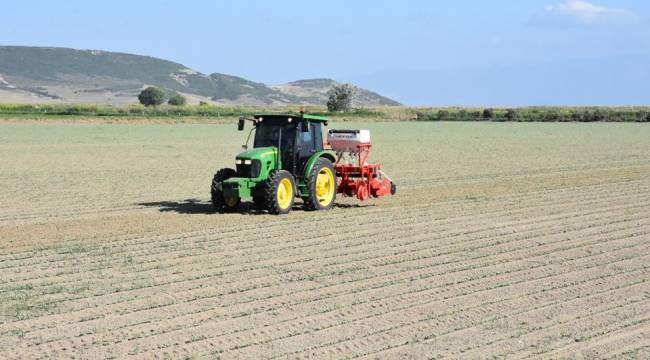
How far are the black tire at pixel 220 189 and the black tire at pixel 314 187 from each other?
4.32 ft

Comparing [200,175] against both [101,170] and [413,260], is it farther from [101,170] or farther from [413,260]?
[413,260]

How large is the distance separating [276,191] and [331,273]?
4.74 meters

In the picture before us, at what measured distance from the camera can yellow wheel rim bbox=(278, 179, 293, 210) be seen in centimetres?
1714

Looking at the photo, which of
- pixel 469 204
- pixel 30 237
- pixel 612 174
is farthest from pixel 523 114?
pixel 30 237

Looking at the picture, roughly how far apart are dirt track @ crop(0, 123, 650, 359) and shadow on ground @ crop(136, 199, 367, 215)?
0.14m

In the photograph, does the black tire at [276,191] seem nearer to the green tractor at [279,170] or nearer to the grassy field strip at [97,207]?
the green tractor at [279,170]

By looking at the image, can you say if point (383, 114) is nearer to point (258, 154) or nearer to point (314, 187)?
point (314, 187)

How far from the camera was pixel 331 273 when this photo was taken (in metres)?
12.2

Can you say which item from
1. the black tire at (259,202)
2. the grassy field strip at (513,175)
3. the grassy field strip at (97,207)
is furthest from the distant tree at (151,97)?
the black tire at (259,202)

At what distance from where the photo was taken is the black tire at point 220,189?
17.3 m

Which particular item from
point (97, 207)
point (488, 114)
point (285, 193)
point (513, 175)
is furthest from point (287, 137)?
point (488, 114)

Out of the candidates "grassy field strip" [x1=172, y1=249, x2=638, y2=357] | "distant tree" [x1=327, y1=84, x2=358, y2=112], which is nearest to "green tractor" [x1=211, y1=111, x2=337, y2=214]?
"grassy field strip" [x1=172, y1=249, x2=638, y2=357]

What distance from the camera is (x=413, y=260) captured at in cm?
1306

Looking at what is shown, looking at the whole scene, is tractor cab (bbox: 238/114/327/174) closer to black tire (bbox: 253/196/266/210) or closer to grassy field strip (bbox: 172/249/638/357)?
black tire (bbox: 253/196/266/210)
